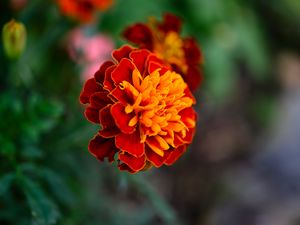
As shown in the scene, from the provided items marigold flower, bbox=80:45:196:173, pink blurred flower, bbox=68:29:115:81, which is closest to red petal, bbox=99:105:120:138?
marigold flower, bbox=80:45:196:173

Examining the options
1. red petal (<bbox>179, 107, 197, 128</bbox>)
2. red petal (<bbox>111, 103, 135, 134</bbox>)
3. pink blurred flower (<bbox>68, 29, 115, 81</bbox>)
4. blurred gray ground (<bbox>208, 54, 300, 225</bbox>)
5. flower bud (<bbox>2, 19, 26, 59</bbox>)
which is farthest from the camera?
blurred gray ground (<bbox>208, 54, 300, 225</bbox>)

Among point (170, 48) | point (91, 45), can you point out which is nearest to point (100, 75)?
point (170, 48)

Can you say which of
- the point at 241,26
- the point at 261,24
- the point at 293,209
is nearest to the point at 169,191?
the point at 293,209

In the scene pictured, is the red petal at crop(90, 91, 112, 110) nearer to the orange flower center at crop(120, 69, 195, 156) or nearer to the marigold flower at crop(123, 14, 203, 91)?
the orange flower center at crop(120, 69, 195, 156)

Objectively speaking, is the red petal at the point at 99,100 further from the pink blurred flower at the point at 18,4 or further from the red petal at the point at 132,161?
the pink blurred flower at the point at 18,4

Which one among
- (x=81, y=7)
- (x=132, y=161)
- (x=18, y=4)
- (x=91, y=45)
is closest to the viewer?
(x=132, y=161)

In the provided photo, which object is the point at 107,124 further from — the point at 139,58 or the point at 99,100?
the point at 139,58
